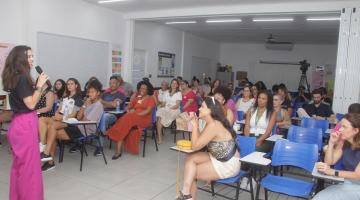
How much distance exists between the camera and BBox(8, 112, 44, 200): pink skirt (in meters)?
2.49

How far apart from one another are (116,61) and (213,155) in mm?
5689

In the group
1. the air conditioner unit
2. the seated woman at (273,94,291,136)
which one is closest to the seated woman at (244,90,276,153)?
the seated woman at (273,94,291,136)

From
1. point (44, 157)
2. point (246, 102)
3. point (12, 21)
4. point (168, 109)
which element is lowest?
point (44, 157)

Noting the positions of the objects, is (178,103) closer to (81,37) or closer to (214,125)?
(81,37)

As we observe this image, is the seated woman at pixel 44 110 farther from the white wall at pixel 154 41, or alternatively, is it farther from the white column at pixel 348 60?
the white column at pixel 348 60

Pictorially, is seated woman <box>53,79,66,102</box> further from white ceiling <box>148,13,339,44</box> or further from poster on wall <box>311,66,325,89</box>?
poster on wall <box>311,66,325,89</box>

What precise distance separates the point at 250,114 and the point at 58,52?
4.27 metres

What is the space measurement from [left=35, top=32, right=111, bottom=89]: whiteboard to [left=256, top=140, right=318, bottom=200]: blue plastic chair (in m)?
4.91

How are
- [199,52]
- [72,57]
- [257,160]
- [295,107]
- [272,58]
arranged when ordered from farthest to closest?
[272,58] < [199,52] < [295,107] < [72,57] < [257,160]

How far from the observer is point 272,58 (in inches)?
540

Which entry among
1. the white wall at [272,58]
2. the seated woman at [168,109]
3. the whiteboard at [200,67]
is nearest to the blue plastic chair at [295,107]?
the seated woman at [168,109]

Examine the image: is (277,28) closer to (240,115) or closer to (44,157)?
(240,115)

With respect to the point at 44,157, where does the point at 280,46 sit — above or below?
above

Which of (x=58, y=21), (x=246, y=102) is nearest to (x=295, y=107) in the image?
(x=246, y=102)
